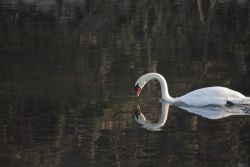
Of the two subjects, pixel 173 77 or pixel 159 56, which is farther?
pixel 159 56

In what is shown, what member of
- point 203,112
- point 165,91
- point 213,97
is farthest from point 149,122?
point 165,91

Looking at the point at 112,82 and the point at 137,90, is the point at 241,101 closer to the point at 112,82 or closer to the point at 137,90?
the point at 137,90

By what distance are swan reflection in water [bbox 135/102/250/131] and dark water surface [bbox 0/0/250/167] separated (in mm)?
198

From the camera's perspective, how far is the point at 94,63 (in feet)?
75.4

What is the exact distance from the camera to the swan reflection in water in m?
16.9

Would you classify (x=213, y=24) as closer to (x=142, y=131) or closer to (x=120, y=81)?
(x=120, y=81)

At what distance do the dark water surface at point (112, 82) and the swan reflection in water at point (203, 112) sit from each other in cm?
20

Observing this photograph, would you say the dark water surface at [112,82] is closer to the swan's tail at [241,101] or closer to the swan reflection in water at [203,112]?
the swan reflection in water at [203,112]

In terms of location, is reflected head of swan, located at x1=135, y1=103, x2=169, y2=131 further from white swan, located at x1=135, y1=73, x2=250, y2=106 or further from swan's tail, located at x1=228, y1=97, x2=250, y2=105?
swan's tail, located at x1=228, y1=97, x2=250, y2=105

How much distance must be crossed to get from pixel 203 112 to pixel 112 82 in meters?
3.18

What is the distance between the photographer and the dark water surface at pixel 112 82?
1456 centimetres

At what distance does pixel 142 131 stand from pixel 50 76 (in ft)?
18.4

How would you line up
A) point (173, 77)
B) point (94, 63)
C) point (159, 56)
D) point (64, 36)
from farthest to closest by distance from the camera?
point (64, 36) < point (159, 56) < point (94, 63) < point (173, 77)

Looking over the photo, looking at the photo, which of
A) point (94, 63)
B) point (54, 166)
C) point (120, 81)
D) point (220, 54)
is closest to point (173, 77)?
point (120, 81)
